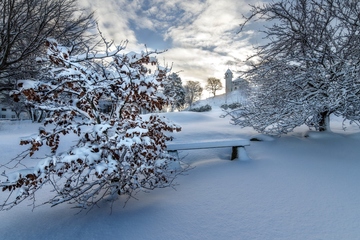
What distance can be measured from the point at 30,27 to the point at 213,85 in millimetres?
55999

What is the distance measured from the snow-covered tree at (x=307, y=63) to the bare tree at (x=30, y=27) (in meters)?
4.82

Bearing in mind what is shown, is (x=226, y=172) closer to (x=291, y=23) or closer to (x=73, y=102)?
(x=73, y=102)

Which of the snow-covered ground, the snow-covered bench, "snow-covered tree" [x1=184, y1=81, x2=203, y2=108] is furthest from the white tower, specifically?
the snow-covered ground

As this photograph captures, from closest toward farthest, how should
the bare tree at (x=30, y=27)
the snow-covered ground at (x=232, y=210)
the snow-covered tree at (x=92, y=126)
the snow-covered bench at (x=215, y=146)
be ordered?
the snow-covered ground at (x=232, y=210)
the snow-covered tree at (x=92, y=126)
the snow-covered bench at (x=215, y=146)
the bare tree at (x=30, y=27)

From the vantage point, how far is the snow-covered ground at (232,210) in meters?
2.11

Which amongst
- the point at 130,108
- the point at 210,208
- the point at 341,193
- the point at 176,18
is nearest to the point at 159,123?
the point at 130,108

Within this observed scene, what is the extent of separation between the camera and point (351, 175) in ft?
10.5

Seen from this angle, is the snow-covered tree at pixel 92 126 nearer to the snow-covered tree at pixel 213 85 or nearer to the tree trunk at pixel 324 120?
the tree trunk at pixel 324 120

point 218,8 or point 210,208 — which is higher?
point 218,8

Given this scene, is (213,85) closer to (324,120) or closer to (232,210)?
(324,120)

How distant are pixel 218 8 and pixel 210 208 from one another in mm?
5983

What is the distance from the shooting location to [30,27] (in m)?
4.73

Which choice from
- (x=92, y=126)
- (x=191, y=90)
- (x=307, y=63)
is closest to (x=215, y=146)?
(x=92, y=126)

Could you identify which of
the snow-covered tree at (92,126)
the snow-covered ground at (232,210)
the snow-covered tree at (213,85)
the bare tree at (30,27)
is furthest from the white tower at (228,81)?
the snow-covered tree at (92,126)
